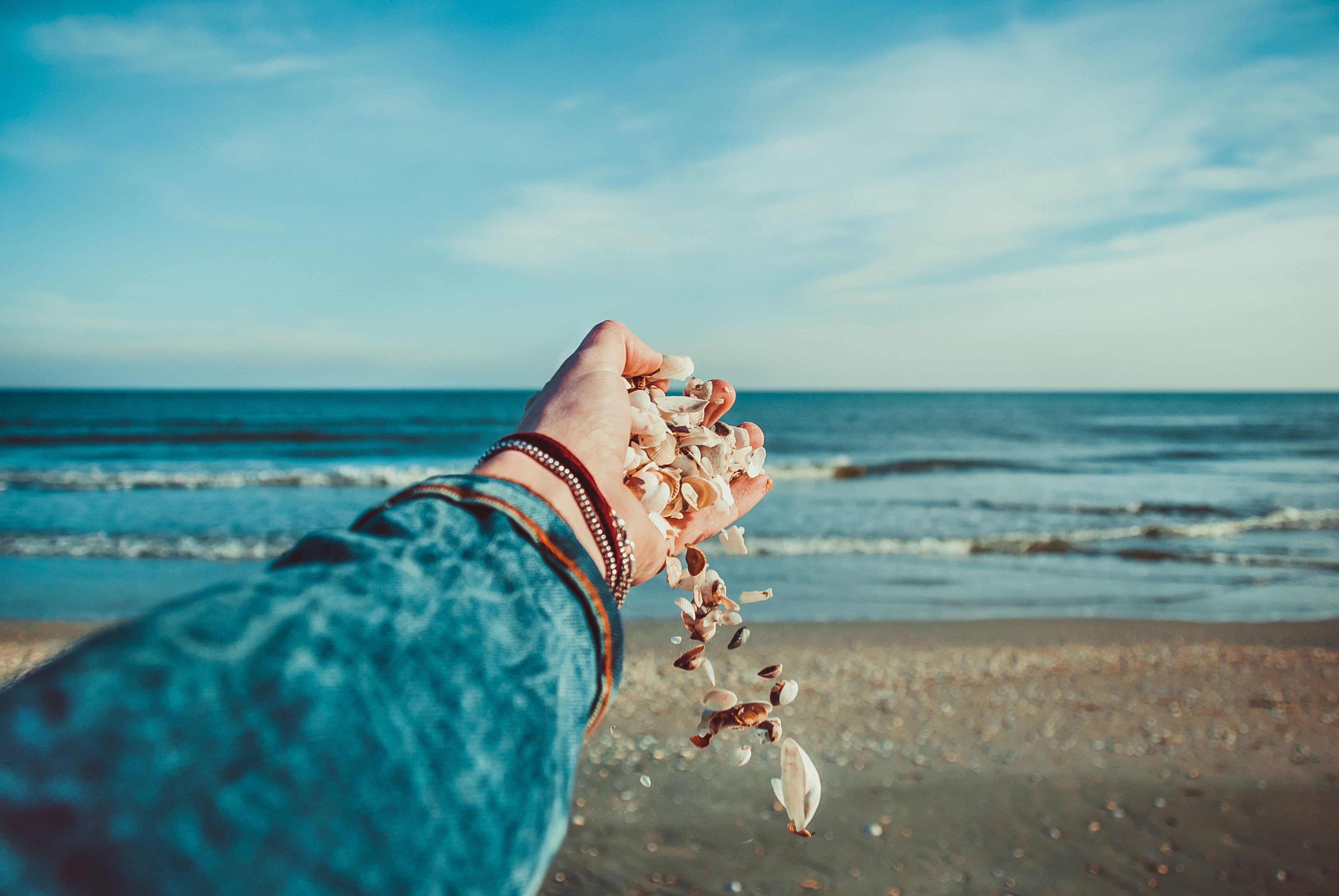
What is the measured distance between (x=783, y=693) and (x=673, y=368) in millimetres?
751

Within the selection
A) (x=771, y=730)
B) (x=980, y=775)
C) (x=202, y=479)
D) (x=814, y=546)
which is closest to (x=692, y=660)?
(x=771, y=730)

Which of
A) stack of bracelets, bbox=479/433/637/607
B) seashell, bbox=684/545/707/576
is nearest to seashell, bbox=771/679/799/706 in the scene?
seashell, bbox=684/545/707/576

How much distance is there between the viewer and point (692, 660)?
1486mm

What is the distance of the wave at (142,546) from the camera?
9.24 m

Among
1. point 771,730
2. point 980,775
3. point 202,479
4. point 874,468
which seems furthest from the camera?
point 874,468

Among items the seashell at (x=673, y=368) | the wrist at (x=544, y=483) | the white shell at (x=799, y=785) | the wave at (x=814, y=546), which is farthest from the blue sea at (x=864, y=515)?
the seashell at (x=673, y=368)

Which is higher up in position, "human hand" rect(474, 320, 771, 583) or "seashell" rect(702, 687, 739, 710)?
"human hand" rect(474, 320, 771, 583)

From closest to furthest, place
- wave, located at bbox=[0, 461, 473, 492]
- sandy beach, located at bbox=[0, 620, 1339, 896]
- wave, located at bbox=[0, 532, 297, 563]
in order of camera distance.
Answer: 1. sandy beach, located at bbox=[0, 620, 1339, 896]
2. wave, located at bbox=[0, 532, 297, 563]
3. wave, located at bbox=[0, 461, 473, 492]

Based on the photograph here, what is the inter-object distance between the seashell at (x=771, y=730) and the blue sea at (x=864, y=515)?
1.03m

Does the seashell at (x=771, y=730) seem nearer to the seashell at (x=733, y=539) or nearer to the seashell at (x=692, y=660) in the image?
the seashell at (x=692, y=660)

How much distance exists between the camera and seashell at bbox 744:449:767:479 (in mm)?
1761

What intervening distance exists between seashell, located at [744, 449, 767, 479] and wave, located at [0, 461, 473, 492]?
13.7m

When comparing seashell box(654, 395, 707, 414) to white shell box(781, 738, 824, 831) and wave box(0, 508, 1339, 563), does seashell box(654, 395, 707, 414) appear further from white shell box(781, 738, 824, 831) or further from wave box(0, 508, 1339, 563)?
wave box(0, 508, 1339, 563)

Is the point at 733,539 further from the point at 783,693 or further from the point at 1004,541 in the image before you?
the point at 1004,541
